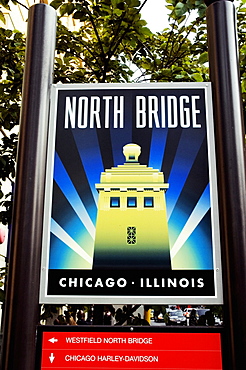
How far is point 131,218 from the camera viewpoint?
255cm

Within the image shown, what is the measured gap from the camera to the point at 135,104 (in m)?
2.78

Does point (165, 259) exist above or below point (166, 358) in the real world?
above

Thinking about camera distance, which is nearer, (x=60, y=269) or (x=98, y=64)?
(x=60, y=269)

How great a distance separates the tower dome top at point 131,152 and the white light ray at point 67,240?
2.03 feet

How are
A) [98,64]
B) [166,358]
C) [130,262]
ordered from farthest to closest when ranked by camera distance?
[98,64]
[130,262]
[166,358]

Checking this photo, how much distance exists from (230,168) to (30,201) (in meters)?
1.25

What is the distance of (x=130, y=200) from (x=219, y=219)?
0.56m

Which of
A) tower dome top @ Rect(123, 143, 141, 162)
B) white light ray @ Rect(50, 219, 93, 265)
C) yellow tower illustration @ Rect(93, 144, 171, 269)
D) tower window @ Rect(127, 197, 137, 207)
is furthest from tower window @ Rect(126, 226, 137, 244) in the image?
tower dome top @ Rect(123, 143, 141, 162)

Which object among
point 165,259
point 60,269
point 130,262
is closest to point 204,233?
point 165,259

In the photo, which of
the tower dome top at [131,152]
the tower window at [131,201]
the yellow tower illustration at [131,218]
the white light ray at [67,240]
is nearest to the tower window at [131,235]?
the yellow tower illustration at [131,218]

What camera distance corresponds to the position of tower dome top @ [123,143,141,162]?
2.68 meters

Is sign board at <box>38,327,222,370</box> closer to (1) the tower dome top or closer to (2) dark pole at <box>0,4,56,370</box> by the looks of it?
(2) dark pole at <box>0,4,56,370</box>

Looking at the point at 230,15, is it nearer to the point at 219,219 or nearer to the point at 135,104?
the point at 135,104

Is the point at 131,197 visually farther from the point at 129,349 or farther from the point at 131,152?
the point at 129,349
